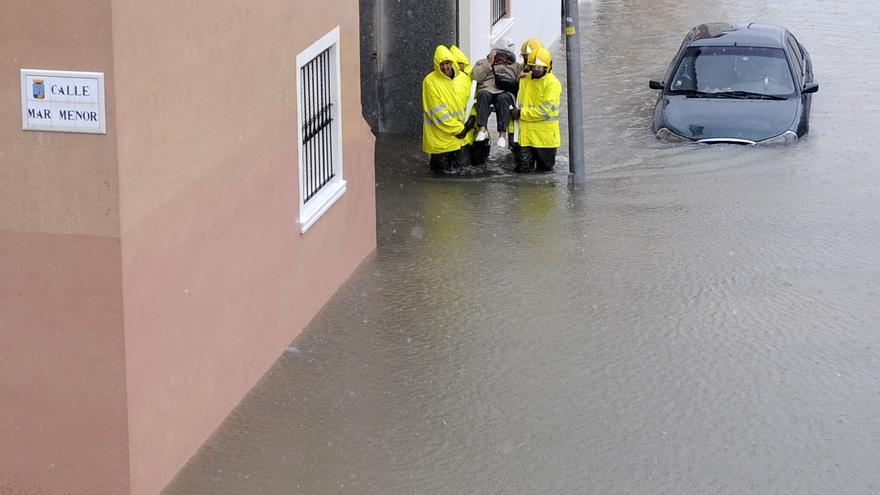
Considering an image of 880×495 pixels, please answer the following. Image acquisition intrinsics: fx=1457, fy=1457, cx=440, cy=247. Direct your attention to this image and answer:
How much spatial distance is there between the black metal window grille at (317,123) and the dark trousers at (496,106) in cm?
418

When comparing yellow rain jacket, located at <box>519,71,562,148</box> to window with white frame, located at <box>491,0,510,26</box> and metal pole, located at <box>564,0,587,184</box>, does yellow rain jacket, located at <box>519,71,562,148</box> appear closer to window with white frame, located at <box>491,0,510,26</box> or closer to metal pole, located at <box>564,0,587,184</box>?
metal pole, located at <box>564,0,587,184</box>

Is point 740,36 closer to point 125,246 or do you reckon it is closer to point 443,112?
point 443,112

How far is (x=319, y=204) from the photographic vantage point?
11188 mm

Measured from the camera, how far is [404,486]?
28.4 feet

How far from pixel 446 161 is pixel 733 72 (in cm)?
366

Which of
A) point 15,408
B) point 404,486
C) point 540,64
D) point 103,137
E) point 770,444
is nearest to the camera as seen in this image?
point 103,137

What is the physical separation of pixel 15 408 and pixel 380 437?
2342mm

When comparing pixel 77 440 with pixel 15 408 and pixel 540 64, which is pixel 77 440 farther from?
pixel 540 64

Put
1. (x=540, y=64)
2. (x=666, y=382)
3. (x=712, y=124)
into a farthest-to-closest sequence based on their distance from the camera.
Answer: (x=712, y=124) < (x=540, y=64) < (x=666, y=382)

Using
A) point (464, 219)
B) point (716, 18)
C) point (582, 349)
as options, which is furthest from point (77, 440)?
point (716, 18)

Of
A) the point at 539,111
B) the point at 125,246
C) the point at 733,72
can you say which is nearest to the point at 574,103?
the point at 539,111

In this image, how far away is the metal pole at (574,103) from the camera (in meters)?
15.2

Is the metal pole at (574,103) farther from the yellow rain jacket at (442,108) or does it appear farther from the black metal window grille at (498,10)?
the black metal window grille at (498,10)

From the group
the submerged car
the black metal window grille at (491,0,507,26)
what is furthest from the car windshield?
the black metal window grille at (491,0,507,26)
